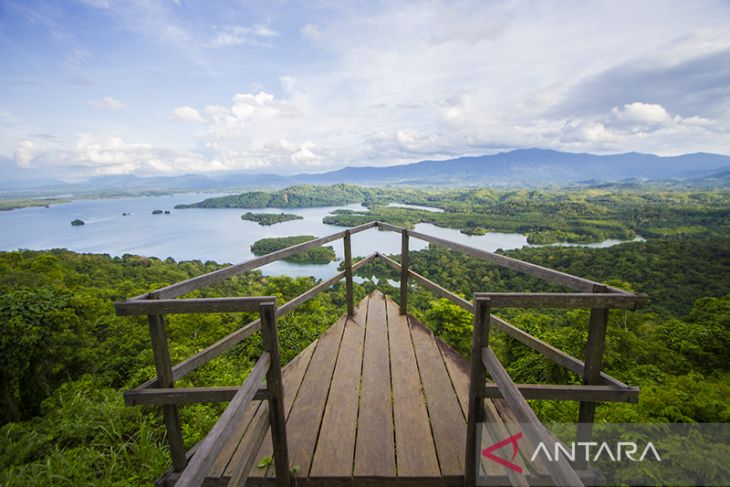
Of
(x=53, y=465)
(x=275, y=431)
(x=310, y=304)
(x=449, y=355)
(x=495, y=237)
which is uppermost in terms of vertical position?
(x=275, y=431)

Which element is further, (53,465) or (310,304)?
(310,304)

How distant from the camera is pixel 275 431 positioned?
1.61 meters

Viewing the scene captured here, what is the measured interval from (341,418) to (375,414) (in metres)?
0.25

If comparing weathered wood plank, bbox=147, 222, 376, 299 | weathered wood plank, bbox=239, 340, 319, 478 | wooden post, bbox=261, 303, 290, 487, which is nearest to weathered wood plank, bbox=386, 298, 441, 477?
wooden post, bbox=261, 303, 290, 487

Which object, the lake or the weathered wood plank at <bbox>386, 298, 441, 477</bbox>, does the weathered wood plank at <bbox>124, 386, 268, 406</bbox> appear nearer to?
the weathered wood plank at <bbox>386, 298, 441, 477</bbox>

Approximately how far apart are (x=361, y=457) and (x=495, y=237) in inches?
2687

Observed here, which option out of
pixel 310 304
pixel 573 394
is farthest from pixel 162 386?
pixel 310 304

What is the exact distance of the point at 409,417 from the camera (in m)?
2.21

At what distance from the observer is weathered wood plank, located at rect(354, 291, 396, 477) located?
1.81 metres

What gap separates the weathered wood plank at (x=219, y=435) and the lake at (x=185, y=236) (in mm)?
36700

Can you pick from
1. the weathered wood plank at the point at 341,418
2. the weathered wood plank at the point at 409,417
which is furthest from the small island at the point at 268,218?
the weathered wood plank at the point at 409,417

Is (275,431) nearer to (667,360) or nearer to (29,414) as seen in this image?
(29,414)

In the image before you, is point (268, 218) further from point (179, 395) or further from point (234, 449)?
point (179, 395)

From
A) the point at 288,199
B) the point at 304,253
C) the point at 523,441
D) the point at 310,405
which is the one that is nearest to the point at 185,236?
the point at 304,253
